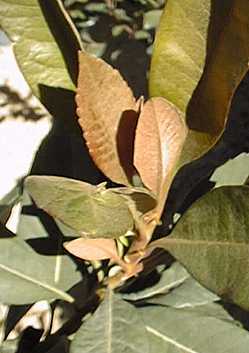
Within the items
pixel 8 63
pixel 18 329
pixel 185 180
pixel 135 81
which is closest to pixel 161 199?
pixel 185 180

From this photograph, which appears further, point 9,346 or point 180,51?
point 9,346

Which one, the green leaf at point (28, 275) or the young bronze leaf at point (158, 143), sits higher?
the young bronze leaf at point (158, 143)

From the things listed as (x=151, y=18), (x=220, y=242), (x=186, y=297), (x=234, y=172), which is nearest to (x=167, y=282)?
(x=186, y=297)

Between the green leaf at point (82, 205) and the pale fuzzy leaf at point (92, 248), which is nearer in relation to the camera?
the green leaf at point (82, 205)

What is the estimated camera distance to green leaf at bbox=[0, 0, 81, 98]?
73 centimetres

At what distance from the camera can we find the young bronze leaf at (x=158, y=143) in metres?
0.70

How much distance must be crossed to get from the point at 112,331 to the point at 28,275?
5.4 inches

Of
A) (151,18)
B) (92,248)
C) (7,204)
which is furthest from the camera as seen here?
(151,18)

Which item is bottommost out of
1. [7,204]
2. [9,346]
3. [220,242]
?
[9,346]

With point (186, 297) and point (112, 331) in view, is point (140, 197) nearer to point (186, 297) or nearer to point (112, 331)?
point (112, 331)

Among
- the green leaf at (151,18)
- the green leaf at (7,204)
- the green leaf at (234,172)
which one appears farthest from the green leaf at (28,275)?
the green leaf at (151,18)

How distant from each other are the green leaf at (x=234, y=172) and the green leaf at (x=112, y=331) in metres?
0.21

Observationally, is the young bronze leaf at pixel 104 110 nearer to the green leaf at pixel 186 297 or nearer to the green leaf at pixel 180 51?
the green leaf at pixel 180 51

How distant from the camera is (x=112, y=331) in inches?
33.0
